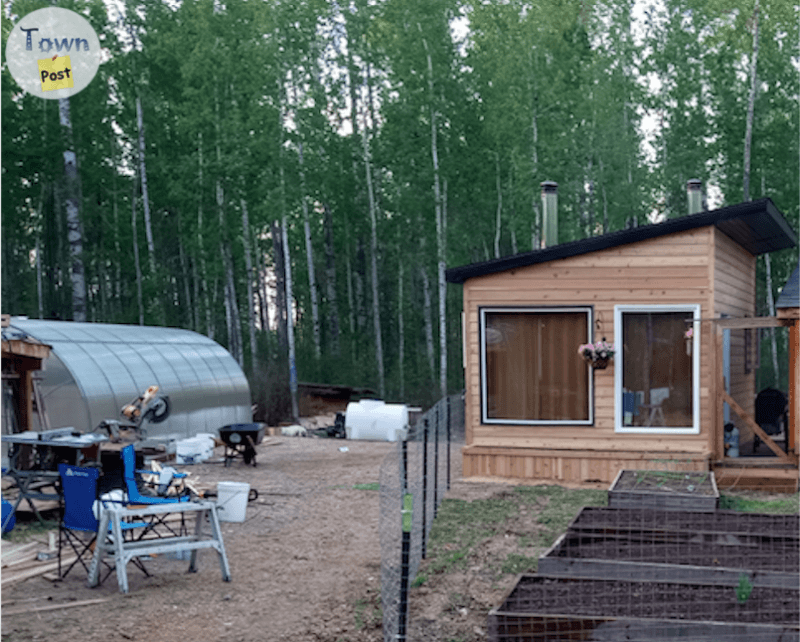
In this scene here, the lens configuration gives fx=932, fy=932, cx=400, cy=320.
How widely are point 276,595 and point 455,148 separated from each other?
22.3 metres

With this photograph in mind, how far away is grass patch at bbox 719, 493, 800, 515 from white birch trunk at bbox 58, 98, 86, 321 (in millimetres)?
17537

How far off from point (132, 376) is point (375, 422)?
5588mm

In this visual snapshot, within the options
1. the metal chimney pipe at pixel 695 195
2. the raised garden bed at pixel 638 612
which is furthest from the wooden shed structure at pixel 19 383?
the metal chimney pipe at pixel 695 195

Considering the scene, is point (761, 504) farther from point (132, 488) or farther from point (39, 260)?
point (39, 260)

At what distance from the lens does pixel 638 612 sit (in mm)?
5969

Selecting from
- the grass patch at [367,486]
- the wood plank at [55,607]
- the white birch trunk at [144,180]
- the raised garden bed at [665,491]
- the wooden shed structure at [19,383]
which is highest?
→ the white birch trunk at [144,180]

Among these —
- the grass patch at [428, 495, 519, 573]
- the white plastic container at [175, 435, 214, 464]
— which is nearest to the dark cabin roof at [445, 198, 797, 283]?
the grass patch at [428, 495, 519, 573]

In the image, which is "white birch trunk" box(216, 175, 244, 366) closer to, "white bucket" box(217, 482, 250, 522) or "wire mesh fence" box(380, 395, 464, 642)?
"wire mesh fence" box(380, 395, 464, 642)

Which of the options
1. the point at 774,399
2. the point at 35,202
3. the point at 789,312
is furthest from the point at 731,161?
the point at 35,202

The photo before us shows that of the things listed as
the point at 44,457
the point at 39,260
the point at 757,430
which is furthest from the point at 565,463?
the point at 39,260

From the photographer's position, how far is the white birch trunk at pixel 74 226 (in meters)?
24.3

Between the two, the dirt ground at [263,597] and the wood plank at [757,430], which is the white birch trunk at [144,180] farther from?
the wood plank at [757,430]

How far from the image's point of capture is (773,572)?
21.3 ft

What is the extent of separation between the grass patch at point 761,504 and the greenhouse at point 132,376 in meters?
9.47
